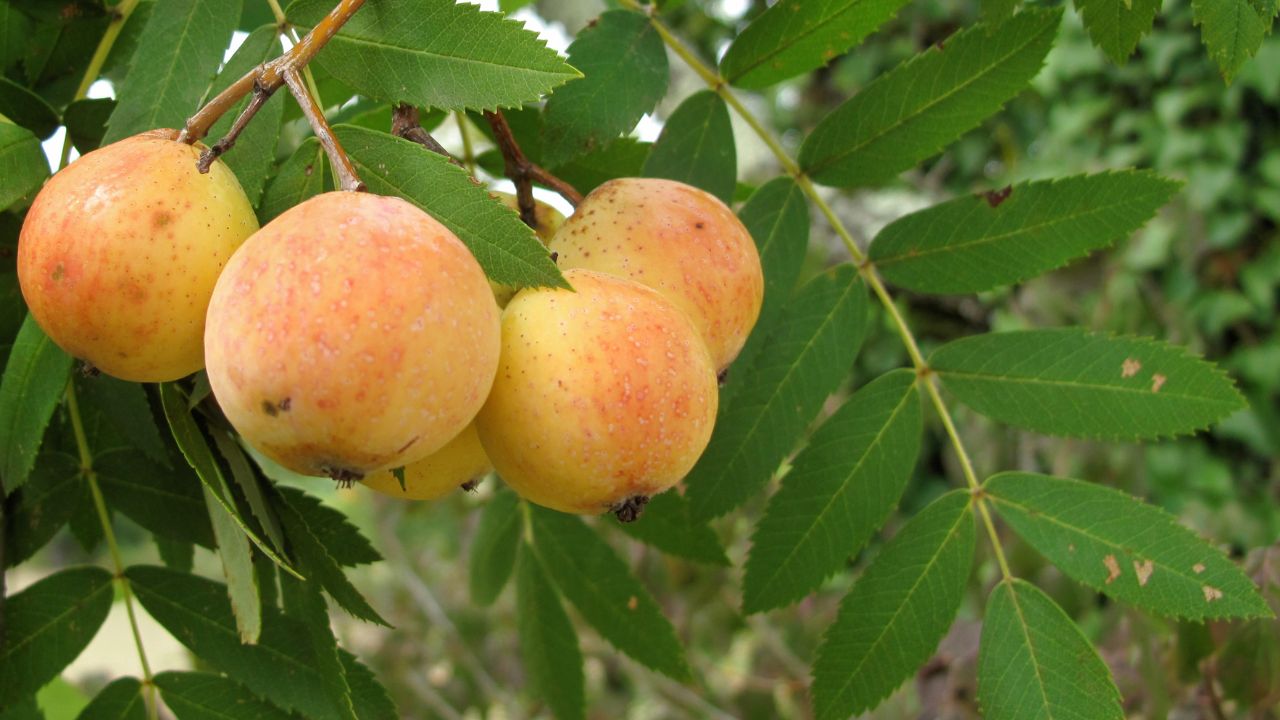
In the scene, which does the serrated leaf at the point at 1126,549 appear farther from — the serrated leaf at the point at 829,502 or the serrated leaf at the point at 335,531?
the serrated leaf at the point at 335,531

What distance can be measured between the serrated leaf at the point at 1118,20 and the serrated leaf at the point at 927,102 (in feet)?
0.40

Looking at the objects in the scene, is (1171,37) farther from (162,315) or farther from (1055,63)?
(162,315)

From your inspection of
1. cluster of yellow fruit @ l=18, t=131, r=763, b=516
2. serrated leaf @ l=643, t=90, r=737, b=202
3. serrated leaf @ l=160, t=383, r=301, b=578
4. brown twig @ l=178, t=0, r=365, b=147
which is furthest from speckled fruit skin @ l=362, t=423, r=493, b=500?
serrated leaf @ l=643, t=90, r=737, b=202

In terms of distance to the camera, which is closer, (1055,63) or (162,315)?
(162,315)

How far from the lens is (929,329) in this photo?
4.09 meters

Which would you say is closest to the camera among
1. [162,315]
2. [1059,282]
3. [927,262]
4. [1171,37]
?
[162,315]

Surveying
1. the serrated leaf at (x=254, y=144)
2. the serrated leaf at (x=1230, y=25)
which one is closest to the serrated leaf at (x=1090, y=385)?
the serrated leaf at (x=1230, y=25)

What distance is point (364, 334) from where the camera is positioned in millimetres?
813

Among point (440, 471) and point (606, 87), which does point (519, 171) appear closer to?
point (606, 87)

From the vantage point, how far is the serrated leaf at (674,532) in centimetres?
158

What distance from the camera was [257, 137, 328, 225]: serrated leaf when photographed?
1.07 metres

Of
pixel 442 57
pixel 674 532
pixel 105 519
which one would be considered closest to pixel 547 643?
pixel 674 532

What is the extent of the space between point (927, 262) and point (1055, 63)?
4425 millimetres

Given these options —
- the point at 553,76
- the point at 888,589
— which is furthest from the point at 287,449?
the point at 888,589
